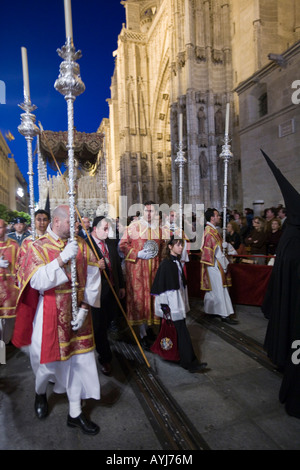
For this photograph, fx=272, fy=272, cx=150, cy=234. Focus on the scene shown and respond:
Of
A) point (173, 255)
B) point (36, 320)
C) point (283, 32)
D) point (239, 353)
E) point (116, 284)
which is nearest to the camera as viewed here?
point (36, 320)

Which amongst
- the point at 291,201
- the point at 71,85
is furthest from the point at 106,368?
the point at 71,85

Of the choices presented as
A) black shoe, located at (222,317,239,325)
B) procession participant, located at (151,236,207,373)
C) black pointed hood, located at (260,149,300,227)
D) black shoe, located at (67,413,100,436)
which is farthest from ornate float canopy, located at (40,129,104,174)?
black shoe, located at (67,413,100,436)

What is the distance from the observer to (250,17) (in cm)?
1434

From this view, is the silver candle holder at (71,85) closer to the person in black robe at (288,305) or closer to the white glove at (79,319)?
the white glove at (79,319)

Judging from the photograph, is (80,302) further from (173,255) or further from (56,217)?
(173,255)

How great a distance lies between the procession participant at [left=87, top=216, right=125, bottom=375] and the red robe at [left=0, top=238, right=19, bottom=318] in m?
1.42

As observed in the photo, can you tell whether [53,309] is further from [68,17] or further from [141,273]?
[68,17]

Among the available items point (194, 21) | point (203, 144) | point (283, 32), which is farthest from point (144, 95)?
point (283, 32)

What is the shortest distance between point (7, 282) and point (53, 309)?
227 cm

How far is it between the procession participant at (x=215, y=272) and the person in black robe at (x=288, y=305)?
79.6 inches

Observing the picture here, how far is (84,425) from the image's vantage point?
2.63 m

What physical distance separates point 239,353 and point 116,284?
225cm

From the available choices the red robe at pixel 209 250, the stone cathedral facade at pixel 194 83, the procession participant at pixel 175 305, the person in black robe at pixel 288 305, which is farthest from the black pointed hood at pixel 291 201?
the stone cathedral facade at pixel 194 83

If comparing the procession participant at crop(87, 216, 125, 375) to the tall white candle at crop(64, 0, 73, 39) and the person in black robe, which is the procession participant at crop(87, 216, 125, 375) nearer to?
the tall white candle at crop(64, 0, 73, 39)
